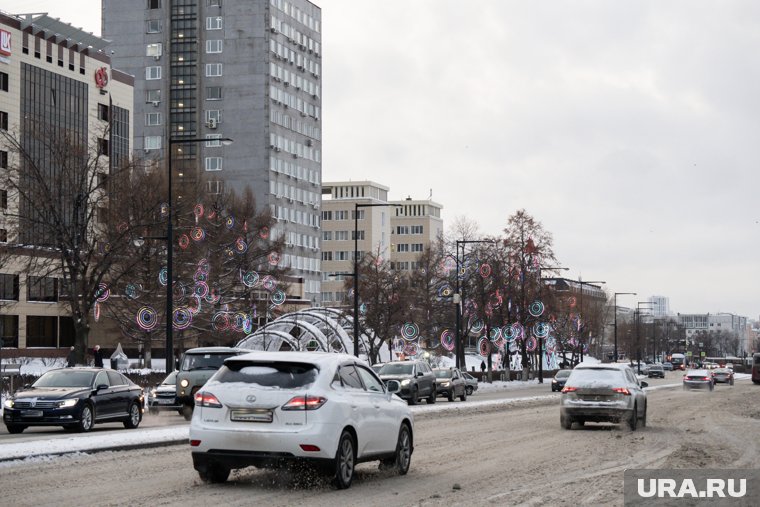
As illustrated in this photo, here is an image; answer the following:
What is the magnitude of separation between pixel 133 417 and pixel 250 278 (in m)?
43.5

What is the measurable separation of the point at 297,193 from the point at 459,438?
115 metres

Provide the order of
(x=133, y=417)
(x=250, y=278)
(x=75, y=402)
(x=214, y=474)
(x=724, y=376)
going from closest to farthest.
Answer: (x=214, y=474) < (x=75, y=402) < (x=133, y=417) < (x=250, y=278) < (x=724, y=376)

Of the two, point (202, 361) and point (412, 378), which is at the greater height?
point (202, 361)

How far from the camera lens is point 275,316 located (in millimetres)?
80250

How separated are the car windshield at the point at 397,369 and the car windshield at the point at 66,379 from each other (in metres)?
16.7

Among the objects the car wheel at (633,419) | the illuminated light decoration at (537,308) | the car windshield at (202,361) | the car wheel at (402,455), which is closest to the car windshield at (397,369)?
the car windshield at (202,361)

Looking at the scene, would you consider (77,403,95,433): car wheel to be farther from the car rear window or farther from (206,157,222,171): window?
(206,157,222,171): window

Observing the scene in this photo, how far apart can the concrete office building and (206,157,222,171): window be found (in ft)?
66.1

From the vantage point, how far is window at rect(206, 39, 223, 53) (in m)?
132

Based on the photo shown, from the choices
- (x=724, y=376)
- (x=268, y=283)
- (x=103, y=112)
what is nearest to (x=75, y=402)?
(x=268, y=283)

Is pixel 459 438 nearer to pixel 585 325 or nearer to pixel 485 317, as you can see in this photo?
pixel 485 317

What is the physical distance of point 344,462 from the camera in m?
14.3

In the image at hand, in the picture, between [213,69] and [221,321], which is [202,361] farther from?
[213,69]

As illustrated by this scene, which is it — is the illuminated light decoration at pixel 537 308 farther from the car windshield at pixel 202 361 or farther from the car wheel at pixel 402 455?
the car wheel at pixel 402 455
